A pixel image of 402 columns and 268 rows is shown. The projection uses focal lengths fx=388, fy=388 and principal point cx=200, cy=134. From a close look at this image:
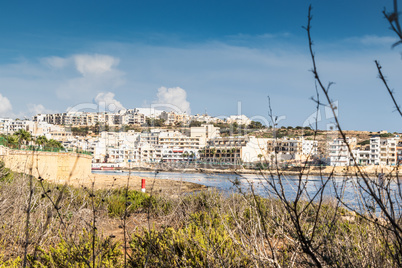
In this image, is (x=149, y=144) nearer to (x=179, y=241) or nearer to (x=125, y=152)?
(x=125, y=152)

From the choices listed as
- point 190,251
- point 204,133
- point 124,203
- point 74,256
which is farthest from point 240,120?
point 74,256

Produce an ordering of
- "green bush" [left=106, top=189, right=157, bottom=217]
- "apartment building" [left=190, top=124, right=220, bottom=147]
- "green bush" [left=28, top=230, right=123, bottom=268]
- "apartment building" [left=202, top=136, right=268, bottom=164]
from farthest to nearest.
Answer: "apartment building" [left=190, top=124, right=220, bottom=147] < "apartment building" [left=202, top=136, right=268, bottom=164] < "green bush" [left=106, top=189, right=157, bottom=217] < "green bush" [left=28, top=230, right=123, bottom=268]

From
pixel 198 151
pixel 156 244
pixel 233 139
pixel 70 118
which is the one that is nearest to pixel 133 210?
pixel 156 244

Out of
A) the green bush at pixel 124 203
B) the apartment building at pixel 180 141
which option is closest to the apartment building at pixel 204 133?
the apartment building at pixel 180 141

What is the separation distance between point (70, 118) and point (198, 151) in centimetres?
7095

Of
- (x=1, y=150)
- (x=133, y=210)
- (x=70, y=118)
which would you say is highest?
(x=70, y=118)

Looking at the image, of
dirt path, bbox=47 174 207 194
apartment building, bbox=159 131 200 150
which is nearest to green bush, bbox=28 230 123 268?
dirt path, bbox=47 174 207 194

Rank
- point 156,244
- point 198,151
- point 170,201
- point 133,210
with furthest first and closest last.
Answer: point 198,151 < point 133,210 < point 170,201 < point 156,244

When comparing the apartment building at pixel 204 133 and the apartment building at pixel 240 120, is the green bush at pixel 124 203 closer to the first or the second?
the apartment building at pixel 204 133

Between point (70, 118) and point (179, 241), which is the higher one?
point (70, 118)

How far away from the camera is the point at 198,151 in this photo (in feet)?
349

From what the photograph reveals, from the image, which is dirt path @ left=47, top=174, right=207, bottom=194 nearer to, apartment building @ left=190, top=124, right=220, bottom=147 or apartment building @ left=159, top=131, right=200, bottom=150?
apartment building @ left=159, top=131, right=200, bottom=150

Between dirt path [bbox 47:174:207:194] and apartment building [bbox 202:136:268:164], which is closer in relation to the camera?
dirt path [bbox 47:174:207:194]

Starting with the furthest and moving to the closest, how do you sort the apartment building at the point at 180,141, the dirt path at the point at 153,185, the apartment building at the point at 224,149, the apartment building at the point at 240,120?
the apartment building at the point at 240,120, the apartment building at the point at 180,141, the apartment building at the point at 224,149, the dirt path at the point at 153,185
